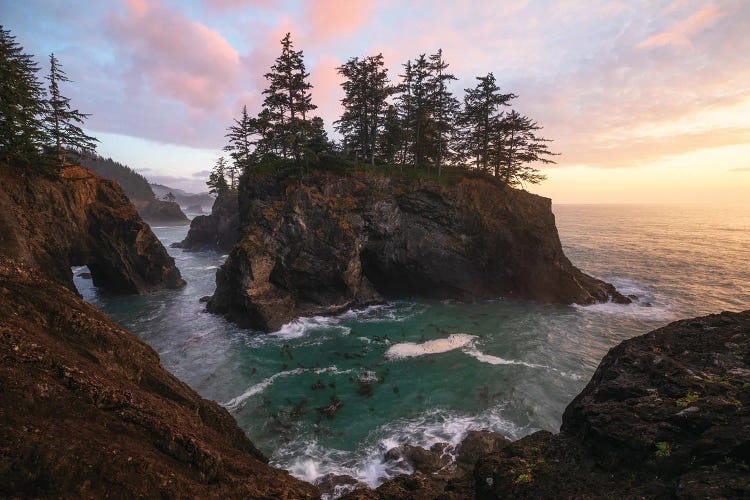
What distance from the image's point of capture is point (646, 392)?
743cm

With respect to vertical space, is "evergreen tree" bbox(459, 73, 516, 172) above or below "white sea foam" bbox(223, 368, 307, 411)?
above

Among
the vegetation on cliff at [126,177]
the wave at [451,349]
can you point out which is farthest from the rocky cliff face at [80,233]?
the vegetation on cliff at [126,177]

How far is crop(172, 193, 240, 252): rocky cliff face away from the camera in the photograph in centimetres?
7038

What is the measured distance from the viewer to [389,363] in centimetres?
2436

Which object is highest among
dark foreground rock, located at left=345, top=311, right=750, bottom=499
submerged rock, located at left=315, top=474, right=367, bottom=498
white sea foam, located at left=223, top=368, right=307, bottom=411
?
dark foreground rock, located at left=345, top=311, right=750, bottom=499

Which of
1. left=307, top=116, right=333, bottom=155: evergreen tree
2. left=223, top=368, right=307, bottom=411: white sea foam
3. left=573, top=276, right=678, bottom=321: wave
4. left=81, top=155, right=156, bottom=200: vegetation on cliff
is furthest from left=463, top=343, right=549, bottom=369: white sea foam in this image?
left=81, top=155, right=156, bottom=200: vegetation on cliff

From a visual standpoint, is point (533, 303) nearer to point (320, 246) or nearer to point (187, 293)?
point (320, 246)

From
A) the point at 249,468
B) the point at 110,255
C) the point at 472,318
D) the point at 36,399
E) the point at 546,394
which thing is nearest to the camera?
the point at 36,399

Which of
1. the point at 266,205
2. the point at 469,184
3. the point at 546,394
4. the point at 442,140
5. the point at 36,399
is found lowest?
the point at 546,394

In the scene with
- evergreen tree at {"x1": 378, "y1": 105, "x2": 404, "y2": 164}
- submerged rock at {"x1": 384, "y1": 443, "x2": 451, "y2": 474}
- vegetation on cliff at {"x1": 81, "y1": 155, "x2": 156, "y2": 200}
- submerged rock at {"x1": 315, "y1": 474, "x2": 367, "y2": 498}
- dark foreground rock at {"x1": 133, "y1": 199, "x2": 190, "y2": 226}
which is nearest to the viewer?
submerged rock at {"x1": 315, "y1": 474, "x2": 367, "y2": 498}

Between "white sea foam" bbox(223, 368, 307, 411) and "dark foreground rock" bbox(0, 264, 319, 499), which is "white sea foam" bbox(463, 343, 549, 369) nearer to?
"white sea foam" bbox(223, 368, 307, 411)

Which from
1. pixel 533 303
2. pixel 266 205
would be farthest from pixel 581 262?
pixel 266 205

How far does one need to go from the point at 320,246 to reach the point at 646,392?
29335 mm

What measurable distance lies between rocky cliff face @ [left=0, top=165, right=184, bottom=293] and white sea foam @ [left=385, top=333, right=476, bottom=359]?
24.2 meters
